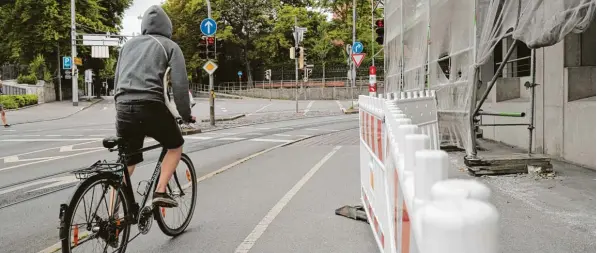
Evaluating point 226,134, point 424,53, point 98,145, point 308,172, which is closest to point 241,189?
point 308,172

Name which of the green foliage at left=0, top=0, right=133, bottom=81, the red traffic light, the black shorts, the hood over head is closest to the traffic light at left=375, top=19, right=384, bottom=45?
the red traffic light

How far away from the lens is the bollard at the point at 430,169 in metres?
1.21

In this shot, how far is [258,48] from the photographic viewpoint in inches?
2398

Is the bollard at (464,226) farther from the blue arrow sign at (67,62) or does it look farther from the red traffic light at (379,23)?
the blue arrow sign at (67,62)

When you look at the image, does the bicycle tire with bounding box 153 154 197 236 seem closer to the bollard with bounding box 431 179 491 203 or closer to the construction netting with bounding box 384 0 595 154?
the bollard with bounding box 431 179 491 203

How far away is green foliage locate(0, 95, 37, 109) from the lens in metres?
31.6

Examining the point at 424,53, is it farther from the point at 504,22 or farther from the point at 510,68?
the point at 504,22

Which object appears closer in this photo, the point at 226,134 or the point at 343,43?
the point at 226,134

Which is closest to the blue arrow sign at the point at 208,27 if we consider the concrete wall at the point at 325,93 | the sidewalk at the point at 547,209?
the sidewalk at the point at 547,209

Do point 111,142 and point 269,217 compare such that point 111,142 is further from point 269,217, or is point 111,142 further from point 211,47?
point 211,47

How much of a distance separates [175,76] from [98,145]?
10051 mm

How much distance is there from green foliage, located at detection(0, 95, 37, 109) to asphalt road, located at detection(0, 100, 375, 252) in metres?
21.0

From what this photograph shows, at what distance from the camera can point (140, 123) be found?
403cm

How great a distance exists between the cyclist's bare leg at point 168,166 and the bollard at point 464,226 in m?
3.47
